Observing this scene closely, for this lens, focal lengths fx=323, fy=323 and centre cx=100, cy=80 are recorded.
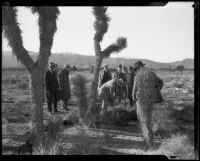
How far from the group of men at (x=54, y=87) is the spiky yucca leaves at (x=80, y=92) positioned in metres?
1.30

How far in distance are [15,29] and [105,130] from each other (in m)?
3.31

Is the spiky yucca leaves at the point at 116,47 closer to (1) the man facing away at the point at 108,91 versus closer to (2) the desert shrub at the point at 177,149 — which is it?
(1) the man facing away at the point at 108,91

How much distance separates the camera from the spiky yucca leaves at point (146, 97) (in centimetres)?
647

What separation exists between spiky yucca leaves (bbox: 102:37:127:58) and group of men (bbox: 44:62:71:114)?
150 centimetres

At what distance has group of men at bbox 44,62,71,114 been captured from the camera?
945cm

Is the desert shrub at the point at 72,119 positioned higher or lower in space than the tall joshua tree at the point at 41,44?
lower

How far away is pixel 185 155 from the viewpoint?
6.13 metres

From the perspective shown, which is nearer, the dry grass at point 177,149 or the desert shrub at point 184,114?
the dry grass at point 177,149

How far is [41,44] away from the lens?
6402mm

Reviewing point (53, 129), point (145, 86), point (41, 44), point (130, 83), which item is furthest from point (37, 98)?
point (130, 83)

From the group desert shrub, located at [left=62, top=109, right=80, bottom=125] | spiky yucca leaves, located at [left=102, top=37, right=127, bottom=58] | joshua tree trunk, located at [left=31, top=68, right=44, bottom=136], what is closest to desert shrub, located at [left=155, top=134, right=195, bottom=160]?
joshua tree trunk, located at [left=31, top=68, right=44, bottom=136]

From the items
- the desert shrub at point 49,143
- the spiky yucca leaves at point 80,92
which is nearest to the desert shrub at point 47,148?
the desert shrub at point 49,143

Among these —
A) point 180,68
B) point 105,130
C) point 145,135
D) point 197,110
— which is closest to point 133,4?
point 197,110

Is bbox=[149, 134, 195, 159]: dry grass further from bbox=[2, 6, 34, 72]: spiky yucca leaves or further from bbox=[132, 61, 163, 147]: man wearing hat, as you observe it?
bbox=[2, 6, 34, 72]: spiky yucca leaves
